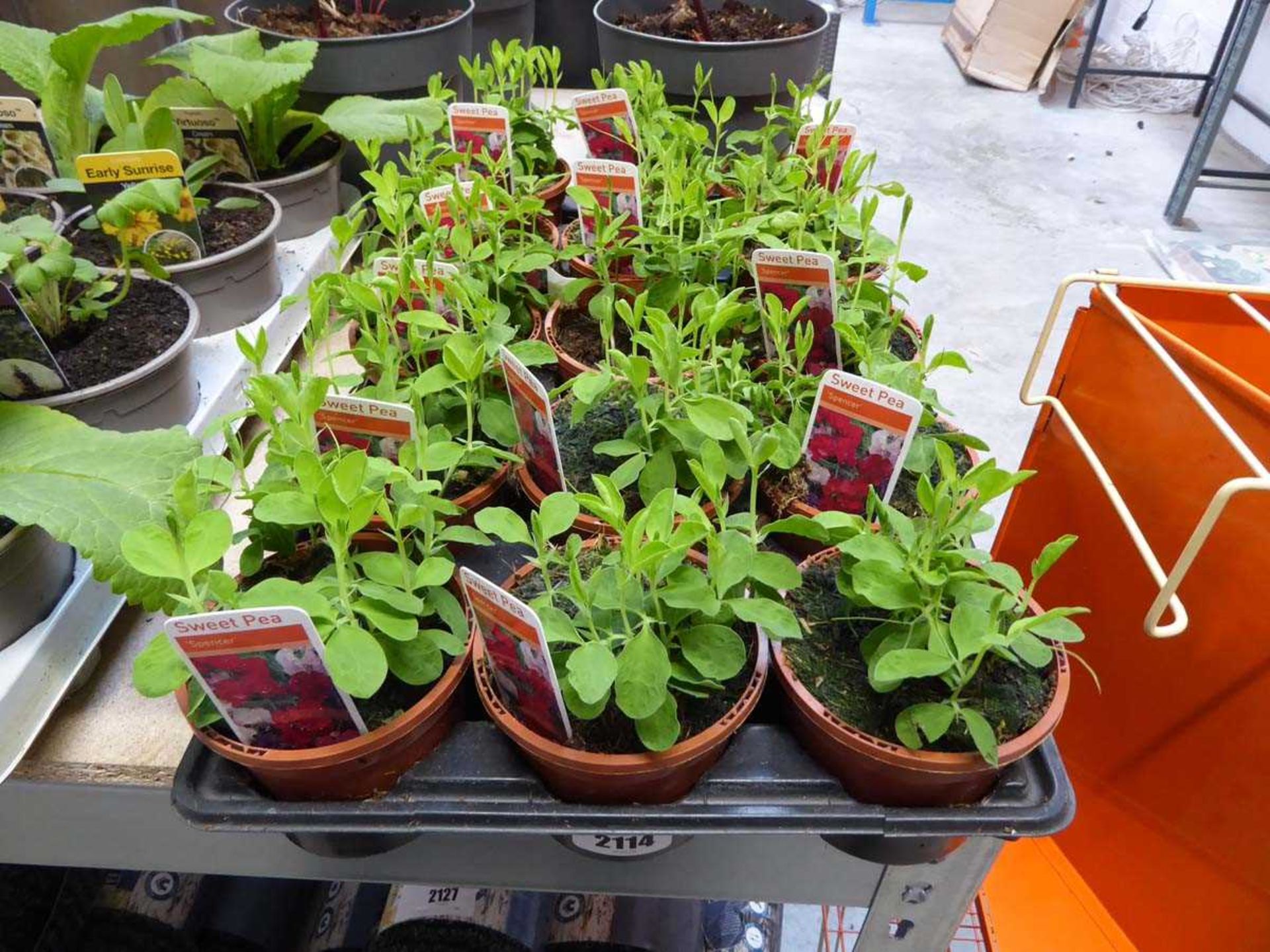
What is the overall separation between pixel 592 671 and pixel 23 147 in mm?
Answer: 1201

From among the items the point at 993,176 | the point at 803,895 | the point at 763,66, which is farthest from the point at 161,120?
the point at 993,176

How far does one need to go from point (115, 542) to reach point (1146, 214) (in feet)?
11.6

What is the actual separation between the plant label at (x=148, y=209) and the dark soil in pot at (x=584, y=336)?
1.50ft

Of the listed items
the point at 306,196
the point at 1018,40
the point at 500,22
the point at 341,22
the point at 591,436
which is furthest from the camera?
the point at 1018,40

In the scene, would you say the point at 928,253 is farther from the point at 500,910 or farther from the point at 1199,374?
the point at 500,910

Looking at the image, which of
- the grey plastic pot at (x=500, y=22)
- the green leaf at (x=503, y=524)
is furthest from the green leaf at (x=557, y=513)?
the grey plastic pot at (x=500, y=22)

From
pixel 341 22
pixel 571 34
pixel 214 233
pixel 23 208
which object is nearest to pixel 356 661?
pixel 214 233

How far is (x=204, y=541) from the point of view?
2.02 feet

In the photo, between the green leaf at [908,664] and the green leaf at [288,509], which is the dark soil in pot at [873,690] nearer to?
the green leaf at [908,664]

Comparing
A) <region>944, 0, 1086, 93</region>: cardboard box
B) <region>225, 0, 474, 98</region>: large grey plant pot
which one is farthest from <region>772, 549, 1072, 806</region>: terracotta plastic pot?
<region>944, 0, 1086, 93</region>: cardboard box

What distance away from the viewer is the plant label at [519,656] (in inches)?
23.0

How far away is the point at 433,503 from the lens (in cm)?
70

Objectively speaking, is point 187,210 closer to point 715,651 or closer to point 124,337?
point 124,337

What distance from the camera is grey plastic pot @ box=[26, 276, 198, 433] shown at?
0.88 metres
